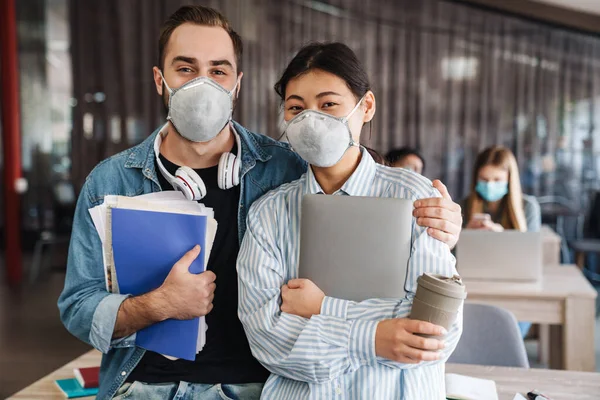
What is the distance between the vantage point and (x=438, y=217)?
1234 mm

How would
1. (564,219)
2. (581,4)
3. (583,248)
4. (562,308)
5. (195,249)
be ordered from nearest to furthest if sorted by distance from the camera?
(195,249) < (562,308) < (583,248) < (581,4) < (564,219)

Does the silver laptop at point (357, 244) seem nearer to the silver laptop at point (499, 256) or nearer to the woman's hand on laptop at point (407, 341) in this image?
the woman's hand on laptop at point (407, 341)

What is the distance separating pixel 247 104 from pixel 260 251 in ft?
17.4

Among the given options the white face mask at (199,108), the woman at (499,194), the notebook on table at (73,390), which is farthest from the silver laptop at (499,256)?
the notebook on table at (73,390)

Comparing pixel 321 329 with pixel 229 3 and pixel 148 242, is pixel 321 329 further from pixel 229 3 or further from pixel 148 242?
pixel 229 3

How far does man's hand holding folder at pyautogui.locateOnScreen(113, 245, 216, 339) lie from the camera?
1.31 metres

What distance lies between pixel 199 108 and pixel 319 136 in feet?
1.06

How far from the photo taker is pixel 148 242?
1.34 meters

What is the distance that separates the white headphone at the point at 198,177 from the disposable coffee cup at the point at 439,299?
599mm

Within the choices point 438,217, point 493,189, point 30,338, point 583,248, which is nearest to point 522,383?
point 438,217

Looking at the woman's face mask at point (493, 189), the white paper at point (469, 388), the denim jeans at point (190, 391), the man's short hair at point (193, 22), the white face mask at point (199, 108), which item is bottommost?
the white paper at point (469, 388)

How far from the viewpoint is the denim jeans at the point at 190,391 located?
1405mm

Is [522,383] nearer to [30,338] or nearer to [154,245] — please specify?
[154,245]

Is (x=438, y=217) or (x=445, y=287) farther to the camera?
(x=438, y=217)
